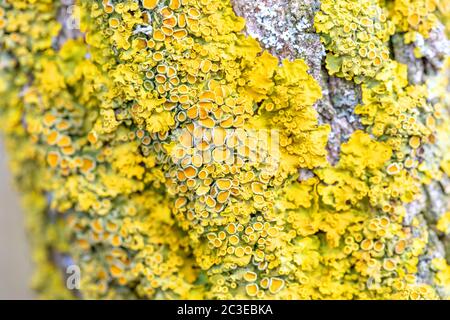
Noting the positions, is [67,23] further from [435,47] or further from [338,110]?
[435,47]

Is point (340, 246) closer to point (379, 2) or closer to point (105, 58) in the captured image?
point (379, 2)

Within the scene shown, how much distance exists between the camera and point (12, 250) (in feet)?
10.5

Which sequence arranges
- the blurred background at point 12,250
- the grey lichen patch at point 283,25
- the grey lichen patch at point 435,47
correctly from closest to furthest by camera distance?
the grey lichen patch at point 283,25 < the grey lichen patch at point 435,47 < the blurred background at point 12,250

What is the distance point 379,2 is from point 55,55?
0.91 metres

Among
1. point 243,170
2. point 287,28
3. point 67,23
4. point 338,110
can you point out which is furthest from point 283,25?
point 67,23

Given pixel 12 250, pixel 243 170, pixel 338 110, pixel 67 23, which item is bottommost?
pixel 243 170

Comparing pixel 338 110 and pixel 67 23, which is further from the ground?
pixel 67 23

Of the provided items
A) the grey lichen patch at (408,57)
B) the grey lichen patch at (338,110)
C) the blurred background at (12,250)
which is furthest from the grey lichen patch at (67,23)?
the blurred background at (12,250)

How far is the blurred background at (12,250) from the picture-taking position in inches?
122

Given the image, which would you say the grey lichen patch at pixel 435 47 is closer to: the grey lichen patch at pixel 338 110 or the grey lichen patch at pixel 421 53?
the grey lichen patch at pixel 421 53

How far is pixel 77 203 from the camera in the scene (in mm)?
1482

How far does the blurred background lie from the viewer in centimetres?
310

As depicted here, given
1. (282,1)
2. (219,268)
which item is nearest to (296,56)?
(282,1)
